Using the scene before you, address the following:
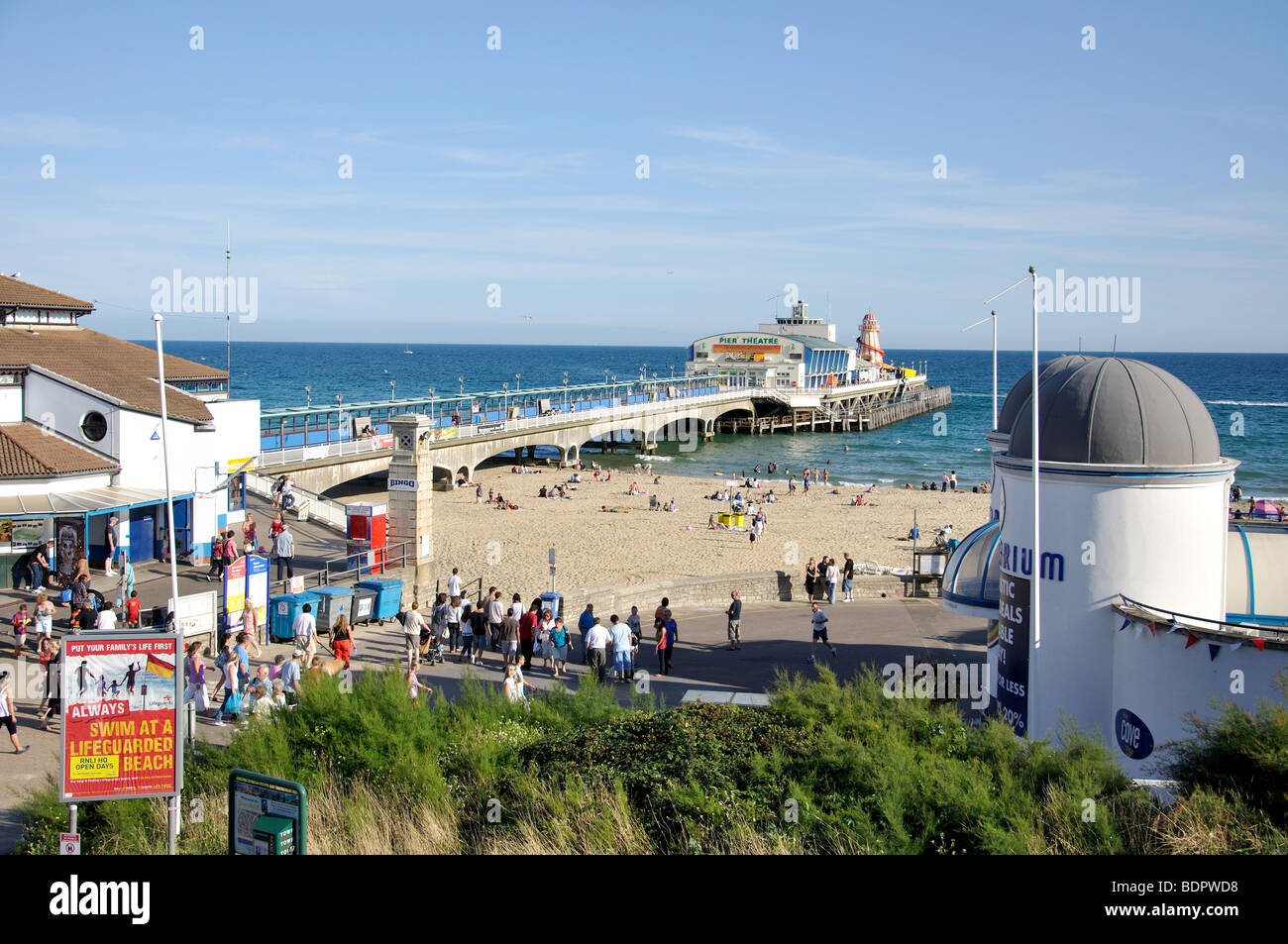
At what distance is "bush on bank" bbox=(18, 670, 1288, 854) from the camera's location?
23.1ft

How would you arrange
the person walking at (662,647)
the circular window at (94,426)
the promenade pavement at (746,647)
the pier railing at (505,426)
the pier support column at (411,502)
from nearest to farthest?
the promenade pavement at (746,647)
the person walking at (662,647)
the circular window at (94,426)
the pier support column at (411,502)
the pier railing at (505,426)

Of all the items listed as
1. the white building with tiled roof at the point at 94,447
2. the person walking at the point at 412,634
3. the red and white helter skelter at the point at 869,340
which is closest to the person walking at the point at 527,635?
the person walking at the point at 412,634

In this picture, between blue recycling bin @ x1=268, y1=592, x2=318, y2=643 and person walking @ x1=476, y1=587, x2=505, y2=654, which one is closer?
person walking @ x1=476, y1=587, x2=505, y2=654

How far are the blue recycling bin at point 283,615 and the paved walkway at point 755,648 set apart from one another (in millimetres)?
199

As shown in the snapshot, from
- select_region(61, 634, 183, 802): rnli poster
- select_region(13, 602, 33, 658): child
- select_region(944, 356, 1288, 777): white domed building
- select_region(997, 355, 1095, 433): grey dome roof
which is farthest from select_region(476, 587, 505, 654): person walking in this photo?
select_region(61, 634, 183, 802): rnli poster

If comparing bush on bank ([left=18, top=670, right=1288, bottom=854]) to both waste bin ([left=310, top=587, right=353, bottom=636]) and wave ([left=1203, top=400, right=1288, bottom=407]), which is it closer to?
waste bin ([left=310, top=587, right=353, bottom=636])

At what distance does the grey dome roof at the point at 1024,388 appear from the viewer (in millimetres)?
12992

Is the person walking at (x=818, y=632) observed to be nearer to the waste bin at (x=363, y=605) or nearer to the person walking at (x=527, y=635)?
the person walking at (x=527, y=635)

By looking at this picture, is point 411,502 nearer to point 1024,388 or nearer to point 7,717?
point 7,717

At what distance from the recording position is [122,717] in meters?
7.60

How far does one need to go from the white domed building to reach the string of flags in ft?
0.05
